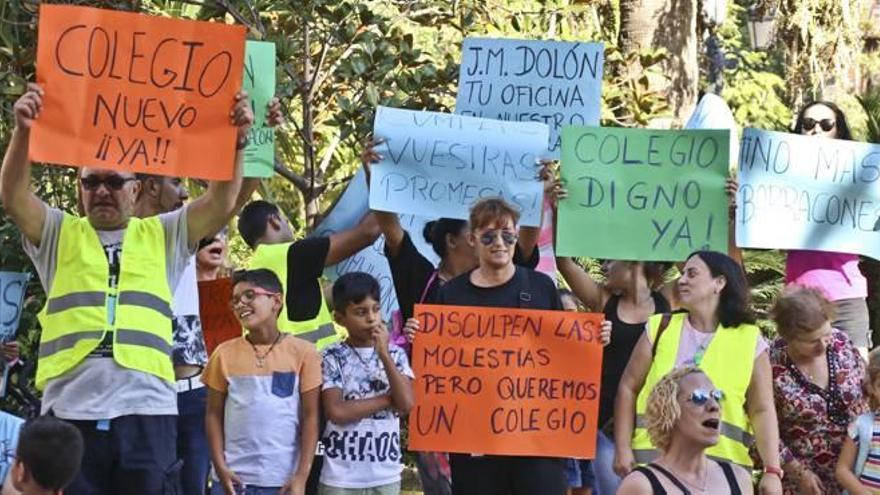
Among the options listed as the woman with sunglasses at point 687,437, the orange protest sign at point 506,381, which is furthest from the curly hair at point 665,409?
the orange protest sign at point 506,381

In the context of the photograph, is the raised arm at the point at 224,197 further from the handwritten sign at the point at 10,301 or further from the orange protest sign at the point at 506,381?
the handwritten sign at the point at 10,301

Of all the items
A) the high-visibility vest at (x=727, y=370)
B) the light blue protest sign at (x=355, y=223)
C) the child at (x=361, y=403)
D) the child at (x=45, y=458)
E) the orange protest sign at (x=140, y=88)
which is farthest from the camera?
the light blue protest sign at (x=355, y=223)

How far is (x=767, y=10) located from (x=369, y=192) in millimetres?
8335

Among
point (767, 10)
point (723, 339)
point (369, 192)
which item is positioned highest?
point (767, 10)

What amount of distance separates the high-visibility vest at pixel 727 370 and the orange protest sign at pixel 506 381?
0.27m

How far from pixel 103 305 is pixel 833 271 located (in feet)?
12.4

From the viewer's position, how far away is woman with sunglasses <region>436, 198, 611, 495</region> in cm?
764

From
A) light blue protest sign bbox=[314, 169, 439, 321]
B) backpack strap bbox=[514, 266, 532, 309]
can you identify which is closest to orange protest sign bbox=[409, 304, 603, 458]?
backpack strap bbox=[514, 266, 532, 309]

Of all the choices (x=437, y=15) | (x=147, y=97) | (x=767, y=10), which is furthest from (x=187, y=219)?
(x=767, y=10)

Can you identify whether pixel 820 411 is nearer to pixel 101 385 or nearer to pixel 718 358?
pixel 718 358

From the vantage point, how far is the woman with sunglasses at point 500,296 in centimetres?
764

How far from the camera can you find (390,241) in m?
8.19

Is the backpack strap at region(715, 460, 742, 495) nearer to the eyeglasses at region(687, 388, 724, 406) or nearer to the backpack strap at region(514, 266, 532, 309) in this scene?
Answer: the eyeglasses at region(687, 388, 724, 406)

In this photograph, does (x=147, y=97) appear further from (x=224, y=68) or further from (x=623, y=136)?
(x=623, y=136)
